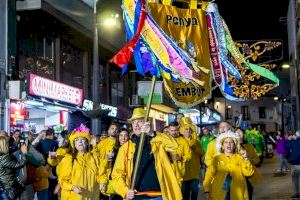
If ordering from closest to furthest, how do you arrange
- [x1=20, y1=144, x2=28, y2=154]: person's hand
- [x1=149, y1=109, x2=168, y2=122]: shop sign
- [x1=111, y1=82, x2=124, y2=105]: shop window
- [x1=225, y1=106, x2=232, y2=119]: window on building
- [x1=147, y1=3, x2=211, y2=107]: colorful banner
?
[x1=147, y1=3, x2=211, y2=107]: colorful banner, [x1=20, y1=144, x2=28, y2=154]: person's hand, [x1=111, y1=82, x2=124, y2=105]: shop window, [x1=149, y1=109, x2=168, y2=122]: shop sign, [x1=225, y1=106, x2=232, y2=119]: window on building

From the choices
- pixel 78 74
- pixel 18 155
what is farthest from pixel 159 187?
pixel 78 74

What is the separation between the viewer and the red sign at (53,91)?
1955 cm

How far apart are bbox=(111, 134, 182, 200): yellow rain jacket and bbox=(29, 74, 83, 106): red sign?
13.2 m

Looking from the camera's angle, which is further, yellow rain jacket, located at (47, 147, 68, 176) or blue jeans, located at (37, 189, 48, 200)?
blue jeans, located at (37, 189, 48, 200)

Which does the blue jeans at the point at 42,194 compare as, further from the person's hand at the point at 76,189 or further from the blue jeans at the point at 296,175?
the blue jeans at the point at 296,175

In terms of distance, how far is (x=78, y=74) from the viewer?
1082 inches

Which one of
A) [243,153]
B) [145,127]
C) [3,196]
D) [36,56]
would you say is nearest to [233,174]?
[243,153]

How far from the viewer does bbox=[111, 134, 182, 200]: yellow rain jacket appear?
20.3ft

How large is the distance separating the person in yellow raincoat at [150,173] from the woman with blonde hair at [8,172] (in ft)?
10.5

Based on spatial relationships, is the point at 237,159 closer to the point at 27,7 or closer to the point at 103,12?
the point at 27,7

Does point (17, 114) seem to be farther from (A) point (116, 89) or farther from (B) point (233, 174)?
(A) point (116, 89)

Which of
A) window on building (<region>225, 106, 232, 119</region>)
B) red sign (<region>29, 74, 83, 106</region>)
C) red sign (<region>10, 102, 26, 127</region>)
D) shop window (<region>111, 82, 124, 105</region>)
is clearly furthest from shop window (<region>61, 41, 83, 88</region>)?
window on building (<region>225, 106, 232, 119</region>)

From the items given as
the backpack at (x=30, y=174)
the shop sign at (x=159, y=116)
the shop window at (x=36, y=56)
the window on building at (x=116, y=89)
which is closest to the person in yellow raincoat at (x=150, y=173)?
the backpack at (x=30, y=174)

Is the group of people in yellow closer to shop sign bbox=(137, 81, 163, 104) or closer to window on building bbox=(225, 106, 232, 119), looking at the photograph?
shop sign bbox=(137, 81, 163, 104)
